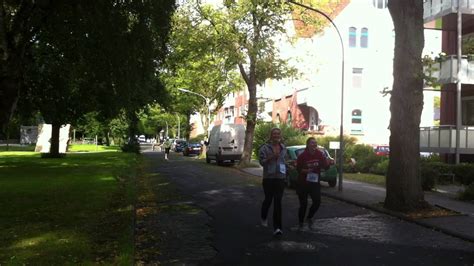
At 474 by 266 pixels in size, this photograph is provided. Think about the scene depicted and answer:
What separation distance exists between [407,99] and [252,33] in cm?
1829

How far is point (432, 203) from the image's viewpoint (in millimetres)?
14070

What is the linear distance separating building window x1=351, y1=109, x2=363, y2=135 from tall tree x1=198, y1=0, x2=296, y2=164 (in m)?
11.8

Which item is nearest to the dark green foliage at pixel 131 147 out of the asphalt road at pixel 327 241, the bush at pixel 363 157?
the bush at pixel 363 157

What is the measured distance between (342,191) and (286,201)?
10.4 ft

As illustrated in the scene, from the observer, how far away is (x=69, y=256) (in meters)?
7.19

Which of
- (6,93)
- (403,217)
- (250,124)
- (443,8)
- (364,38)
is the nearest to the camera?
(6,93)

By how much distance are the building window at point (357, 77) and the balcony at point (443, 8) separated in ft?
52.7

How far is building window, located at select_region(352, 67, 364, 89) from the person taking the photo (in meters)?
41.5

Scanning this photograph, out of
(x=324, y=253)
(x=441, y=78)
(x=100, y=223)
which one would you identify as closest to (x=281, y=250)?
(x=324, y=253)

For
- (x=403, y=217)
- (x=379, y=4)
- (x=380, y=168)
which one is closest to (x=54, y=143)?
(x=380, y=168)

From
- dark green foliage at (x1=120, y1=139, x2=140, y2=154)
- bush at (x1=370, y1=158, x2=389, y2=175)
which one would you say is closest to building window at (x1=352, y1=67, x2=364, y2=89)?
bush at (x1=370, y1=158, x2=389, y2=175)

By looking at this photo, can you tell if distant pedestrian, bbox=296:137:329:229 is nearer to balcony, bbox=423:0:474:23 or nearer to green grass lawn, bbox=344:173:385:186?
green grass lawn, bbox=344:173:385:186

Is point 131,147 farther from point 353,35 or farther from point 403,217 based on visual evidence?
point 403,217

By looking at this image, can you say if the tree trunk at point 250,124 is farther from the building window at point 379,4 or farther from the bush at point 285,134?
the building window at point 379,4
